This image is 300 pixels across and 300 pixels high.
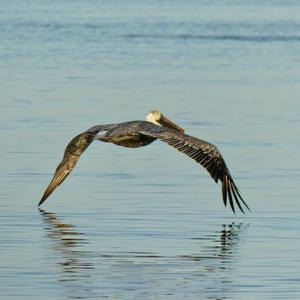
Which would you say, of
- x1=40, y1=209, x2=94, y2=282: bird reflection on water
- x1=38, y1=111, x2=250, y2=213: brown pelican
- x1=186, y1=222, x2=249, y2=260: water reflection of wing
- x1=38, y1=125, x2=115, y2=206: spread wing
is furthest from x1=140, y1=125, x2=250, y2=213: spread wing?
x1=40, y1=209, x2=94, y2=282: bird reflection on water

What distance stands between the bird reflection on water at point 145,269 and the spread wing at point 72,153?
1658 mm

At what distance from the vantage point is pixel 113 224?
522 inches

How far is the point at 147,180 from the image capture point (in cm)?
1568

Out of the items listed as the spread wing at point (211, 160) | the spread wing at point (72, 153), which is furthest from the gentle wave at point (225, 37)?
the spread wing at point (211, 160)

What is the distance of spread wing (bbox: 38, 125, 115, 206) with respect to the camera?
47.3ft

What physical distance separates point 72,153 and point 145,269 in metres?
3.53

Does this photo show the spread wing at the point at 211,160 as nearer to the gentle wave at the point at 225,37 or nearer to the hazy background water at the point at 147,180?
the hazy background water at the point at 147,180

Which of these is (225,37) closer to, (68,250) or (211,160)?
(211,160)

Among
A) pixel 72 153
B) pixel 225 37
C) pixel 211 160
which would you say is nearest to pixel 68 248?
pixel 211 160

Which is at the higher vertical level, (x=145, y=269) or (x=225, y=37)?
(x=225, y=37)

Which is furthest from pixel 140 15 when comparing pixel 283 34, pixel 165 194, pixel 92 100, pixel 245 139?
pixel 165 194

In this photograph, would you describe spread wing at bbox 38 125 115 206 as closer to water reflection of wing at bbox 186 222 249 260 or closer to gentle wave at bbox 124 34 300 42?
water reflection of wing at bbox 186 222 249 260

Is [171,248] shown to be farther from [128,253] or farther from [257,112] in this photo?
[257,112]

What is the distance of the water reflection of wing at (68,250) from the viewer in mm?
11195
